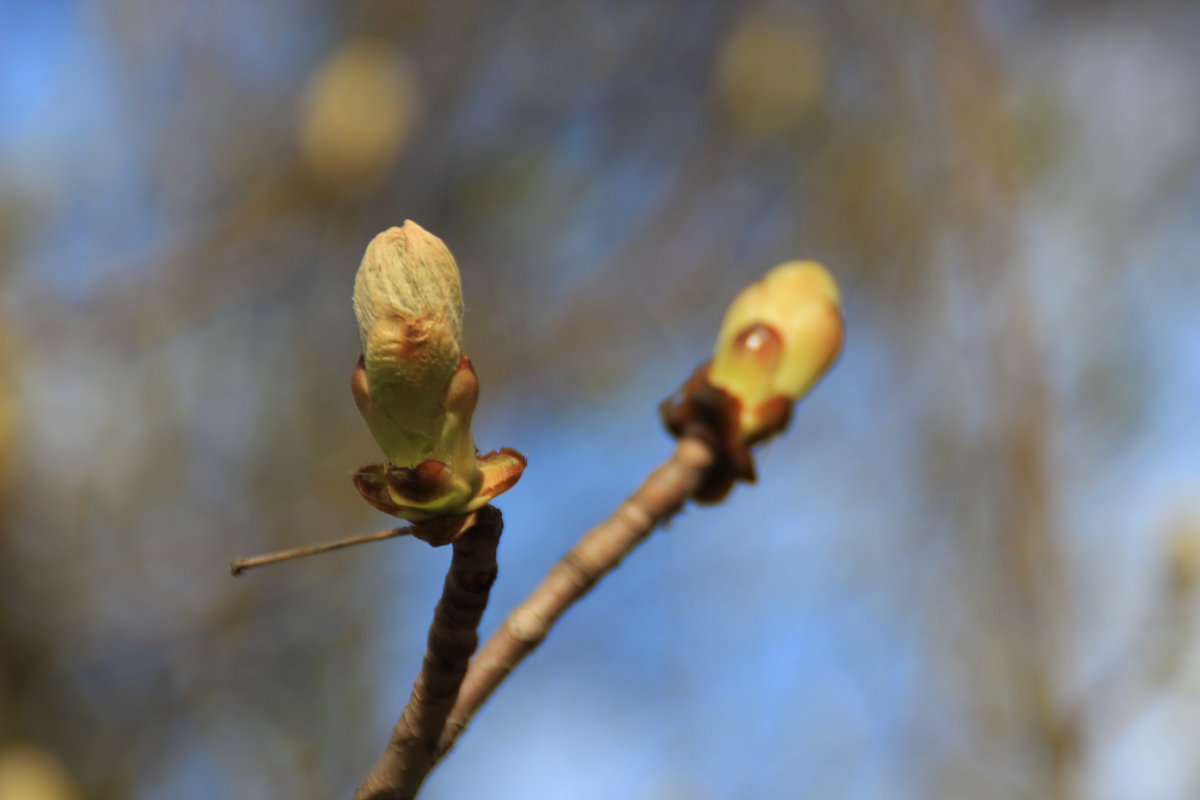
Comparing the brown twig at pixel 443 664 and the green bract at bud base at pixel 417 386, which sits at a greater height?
the green bract at bud base at pixel 417 386

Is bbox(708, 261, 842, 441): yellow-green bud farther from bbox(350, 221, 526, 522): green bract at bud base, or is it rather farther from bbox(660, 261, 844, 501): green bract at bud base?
bbox(350, 221, 526, 522): green bract at bud base

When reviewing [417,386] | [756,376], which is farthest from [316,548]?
[756,376]

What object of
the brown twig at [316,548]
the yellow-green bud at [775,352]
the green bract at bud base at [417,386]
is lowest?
the brown twig at [316,548]

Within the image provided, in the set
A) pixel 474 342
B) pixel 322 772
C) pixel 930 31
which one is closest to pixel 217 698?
pixel 322 772

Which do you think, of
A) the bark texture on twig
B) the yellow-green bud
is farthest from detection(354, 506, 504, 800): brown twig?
the yellow-green bud

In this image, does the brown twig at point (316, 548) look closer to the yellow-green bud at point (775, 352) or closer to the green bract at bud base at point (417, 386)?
the green bract at bud base at point (417, 386)

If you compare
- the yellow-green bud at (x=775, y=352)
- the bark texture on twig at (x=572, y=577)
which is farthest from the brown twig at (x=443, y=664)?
the yellow-green bud at (x=775, y=352)
